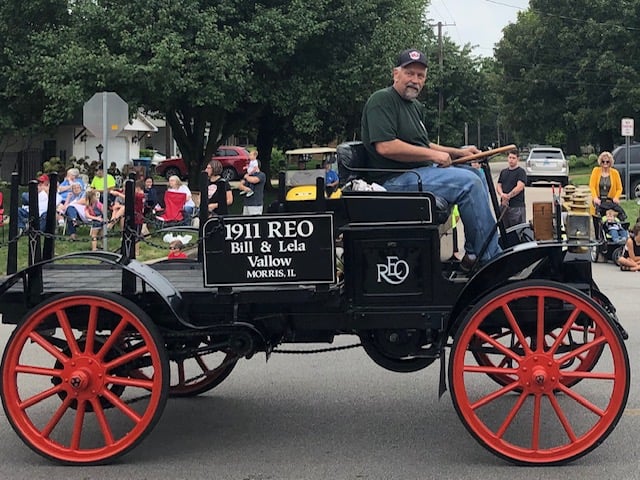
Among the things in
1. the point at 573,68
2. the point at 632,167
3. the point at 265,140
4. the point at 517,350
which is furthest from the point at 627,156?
the point at 573,68

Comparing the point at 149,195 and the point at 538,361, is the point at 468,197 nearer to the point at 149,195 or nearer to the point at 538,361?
the point at 538,361

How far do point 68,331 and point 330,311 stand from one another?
1491mm

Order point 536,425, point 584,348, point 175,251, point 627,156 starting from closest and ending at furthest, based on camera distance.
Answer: point 536,425, point 584,348, point 175,251, point 627,156

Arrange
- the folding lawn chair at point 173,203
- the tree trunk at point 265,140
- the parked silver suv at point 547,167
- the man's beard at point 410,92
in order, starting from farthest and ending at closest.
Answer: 1. the parked silver suv at point 547,167
2. the tree trunk at point 265,140
3. the folding lawn chair at point 173,203
4. the man's beard at point 410,92

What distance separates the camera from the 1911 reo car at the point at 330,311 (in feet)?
15.5

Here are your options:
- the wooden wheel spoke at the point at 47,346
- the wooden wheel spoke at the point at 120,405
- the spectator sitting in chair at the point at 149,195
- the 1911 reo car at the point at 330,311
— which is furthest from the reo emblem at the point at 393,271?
the spectator sitting in chair at the point at 149,195

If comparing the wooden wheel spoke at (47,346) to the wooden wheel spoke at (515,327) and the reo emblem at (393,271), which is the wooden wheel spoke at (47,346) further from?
the wooden wheel spoke at (515,327)

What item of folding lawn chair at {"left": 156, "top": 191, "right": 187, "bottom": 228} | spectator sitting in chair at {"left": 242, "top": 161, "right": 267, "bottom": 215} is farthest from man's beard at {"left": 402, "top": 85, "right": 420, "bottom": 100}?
spectator sitting in chair at {"left": 242, "top": 161, "right": 267, "bottom": 215}

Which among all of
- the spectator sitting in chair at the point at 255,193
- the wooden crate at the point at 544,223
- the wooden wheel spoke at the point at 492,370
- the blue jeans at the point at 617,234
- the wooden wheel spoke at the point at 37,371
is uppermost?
the spectator sitting in chair at the point at 255,193

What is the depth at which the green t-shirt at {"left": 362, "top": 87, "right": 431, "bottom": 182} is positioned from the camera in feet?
17.8

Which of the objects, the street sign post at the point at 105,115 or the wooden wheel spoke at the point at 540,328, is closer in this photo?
the wooden wheel spoke at the point at 540,328

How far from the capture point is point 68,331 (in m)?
4.90

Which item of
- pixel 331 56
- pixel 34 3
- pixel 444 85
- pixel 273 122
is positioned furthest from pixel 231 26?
pixel 444 85

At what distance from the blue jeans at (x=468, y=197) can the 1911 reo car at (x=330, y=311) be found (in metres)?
0.19
